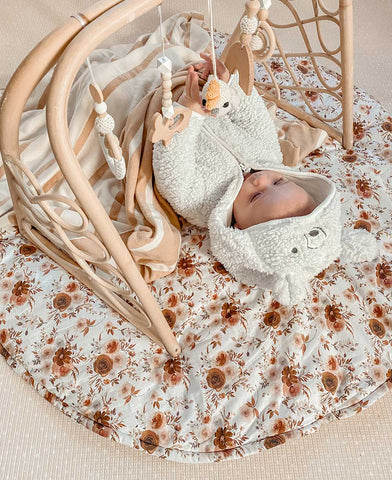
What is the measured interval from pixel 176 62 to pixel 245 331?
0.65 meters

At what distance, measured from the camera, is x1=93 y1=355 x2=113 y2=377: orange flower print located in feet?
3.04

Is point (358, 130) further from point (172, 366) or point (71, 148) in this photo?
point (71, 148)

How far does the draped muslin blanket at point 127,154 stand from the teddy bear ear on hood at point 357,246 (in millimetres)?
302

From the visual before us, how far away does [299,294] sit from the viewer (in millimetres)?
891

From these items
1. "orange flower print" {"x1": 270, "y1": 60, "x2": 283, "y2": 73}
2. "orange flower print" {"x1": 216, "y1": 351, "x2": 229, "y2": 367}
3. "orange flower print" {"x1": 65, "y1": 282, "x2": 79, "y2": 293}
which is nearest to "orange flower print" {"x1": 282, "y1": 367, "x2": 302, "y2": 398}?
"orange flower print" {"x1": 216, "y1": 351, "x2": 229, "y2": 367}

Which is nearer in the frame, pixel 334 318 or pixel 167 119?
Answer: pixel 167 119

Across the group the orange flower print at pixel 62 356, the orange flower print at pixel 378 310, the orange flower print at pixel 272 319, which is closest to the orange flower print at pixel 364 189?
the orange flower print at pixel 378 310

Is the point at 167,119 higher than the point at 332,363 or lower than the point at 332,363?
higher

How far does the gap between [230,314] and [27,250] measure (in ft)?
1.52

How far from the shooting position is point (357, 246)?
3.15ft

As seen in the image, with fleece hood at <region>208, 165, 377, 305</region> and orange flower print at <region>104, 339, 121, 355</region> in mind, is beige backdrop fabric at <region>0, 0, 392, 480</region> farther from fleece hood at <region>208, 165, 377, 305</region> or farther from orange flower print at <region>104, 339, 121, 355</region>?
fleece hood at <region>208, 165, 377, 305</region>

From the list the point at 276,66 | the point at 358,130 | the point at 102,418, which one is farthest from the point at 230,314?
the point at 276,66

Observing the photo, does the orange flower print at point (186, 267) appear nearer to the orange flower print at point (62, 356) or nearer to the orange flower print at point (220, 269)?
the orange flower print at point (220, 269)

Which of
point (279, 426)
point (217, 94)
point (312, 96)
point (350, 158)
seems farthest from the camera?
point (312, 96)
